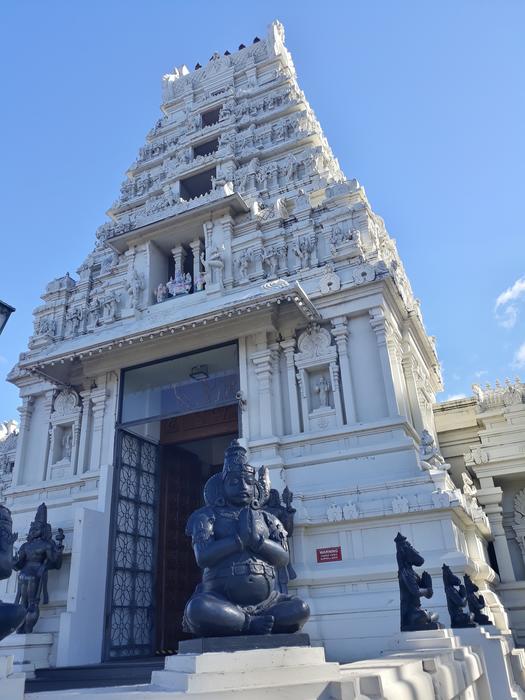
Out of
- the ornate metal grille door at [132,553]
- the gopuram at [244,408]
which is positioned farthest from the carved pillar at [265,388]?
the ornate metal grille door at [132,553]

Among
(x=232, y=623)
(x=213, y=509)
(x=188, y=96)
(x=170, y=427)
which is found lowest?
(x=232, y=623)

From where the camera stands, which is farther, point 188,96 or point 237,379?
point 188,96

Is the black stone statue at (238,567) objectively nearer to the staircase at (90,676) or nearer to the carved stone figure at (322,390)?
the staircase at (90,676)

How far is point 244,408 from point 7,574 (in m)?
7.72

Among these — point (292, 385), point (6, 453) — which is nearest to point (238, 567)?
point (292, 385)

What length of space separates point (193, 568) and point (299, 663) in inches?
429

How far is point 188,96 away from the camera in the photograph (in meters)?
21.3

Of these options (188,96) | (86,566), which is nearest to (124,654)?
(86,566)

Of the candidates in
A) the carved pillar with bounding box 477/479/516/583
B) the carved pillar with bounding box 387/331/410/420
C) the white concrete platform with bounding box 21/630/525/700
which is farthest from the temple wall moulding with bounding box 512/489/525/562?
the white concrete platform with bounding box 21/630/525/700

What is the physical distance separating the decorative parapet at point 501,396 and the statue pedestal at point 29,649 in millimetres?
11387

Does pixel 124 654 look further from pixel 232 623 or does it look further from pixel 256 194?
pixel 256 194

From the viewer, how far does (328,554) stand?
383 inches

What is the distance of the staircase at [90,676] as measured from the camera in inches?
331

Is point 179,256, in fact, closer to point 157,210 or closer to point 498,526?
point 157,210
